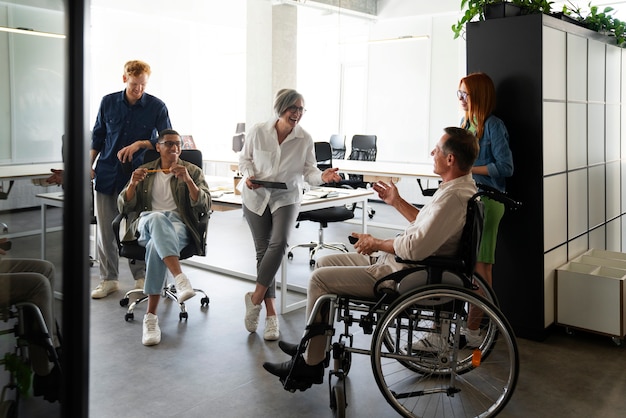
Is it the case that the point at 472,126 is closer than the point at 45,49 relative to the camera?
No

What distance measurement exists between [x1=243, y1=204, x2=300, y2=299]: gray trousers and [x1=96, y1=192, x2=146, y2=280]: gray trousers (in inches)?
41.3

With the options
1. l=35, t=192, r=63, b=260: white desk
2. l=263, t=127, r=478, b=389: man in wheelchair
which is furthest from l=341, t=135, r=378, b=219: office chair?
l=35, t=192, r=63, b=260: white desk

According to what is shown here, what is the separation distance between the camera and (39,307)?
1061mm

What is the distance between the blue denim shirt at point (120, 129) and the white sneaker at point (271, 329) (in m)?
1.40

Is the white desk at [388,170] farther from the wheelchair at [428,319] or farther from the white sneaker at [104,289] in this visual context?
the wheelchair at [428,319]

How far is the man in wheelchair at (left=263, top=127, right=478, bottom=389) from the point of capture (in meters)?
2.54

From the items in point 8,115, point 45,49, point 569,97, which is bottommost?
point 8,115

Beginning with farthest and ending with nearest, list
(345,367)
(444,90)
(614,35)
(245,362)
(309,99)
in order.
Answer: (309,99) → (444,90) → (614,35) → (245,362) → (345,367)

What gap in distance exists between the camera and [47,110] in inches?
40.4

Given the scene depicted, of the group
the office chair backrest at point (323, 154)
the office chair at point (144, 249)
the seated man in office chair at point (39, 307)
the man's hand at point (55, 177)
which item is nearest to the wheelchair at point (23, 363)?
the seated man in office chair at point (39, 307)

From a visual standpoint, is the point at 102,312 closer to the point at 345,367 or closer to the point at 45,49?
the point at 345,367

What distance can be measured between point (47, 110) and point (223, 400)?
205 cm

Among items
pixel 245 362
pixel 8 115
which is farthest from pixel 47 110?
pixel 245 362

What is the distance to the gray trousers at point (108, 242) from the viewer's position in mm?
4379
